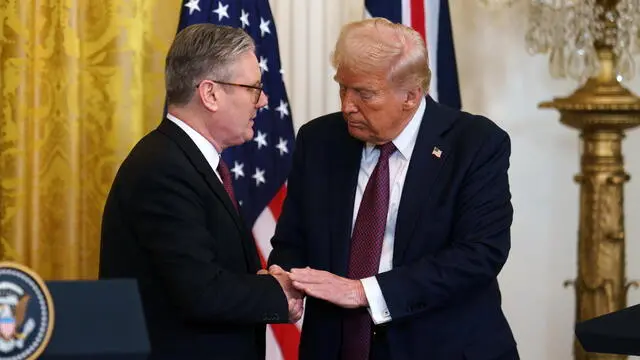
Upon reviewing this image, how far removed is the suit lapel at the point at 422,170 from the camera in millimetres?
3006

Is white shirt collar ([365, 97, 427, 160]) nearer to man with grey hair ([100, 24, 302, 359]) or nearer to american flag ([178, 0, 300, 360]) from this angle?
man with grey hair ([100, 24, 302, 359])

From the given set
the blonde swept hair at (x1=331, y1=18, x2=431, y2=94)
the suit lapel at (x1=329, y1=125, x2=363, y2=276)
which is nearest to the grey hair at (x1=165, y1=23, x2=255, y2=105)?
the blonde swept hair at (x1=331, y1=18, x2=431, y2=94)

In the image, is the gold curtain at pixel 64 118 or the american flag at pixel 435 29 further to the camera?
the american flag at pixel 435 29

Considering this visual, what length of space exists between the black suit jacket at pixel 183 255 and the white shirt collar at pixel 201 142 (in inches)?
0.9

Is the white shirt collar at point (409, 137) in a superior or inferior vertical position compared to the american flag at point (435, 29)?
inferior

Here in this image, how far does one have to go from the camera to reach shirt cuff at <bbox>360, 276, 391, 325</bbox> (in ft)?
9.66

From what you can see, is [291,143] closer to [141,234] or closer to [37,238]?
[37,238]

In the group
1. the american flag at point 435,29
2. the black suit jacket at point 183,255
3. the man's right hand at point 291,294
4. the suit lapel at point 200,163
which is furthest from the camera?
the american flag at point 435,29

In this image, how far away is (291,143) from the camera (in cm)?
458

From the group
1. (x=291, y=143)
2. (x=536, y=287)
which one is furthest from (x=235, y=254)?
(x=536, y=287)

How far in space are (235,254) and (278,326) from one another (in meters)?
1.86

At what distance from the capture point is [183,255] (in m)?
2.62

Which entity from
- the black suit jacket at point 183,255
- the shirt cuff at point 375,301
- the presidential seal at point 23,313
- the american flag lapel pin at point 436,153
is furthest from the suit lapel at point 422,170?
the presidential seal at point 23,313

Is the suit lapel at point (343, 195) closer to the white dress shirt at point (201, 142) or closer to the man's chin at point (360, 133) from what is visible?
the man's chin at point (360, 133)
